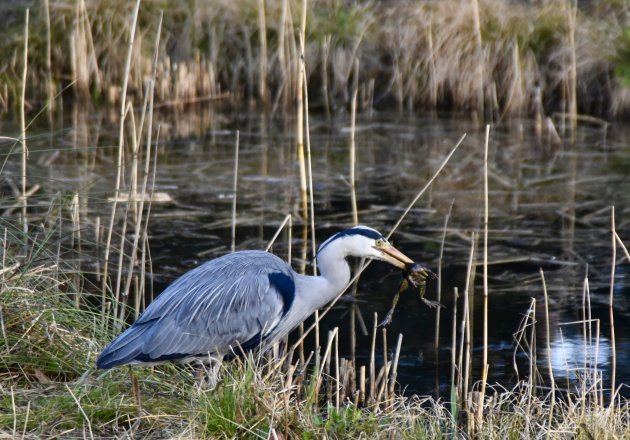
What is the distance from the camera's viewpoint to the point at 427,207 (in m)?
8.86

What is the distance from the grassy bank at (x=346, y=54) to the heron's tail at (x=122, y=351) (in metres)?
8.12

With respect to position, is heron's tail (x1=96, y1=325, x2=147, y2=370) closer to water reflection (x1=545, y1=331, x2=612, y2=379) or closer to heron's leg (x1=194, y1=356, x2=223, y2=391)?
heron's leg (x1=194, y1=356, x2=223, y2=391)

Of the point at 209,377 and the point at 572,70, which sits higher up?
the point at 572,70

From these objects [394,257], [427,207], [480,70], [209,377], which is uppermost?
[480,70]

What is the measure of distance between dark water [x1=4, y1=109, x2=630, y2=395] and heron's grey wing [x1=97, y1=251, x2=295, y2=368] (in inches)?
24.1

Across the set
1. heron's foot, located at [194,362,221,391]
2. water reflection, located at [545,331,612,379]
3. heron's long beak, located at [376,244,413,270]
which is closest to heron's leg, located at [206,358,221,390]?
heron's foot, located at [194,362,221,391]

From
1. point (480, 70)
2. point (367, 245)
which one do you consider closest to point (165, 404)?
point (367, 245)

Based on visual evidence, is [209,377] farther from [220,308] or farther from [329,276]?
[329,276]

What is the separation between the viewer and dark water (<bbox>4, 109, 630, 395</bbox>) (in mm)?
6188

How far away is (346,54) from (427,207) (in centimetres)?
471

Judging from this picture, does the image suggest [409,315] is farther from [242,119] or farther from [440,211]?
[242,119]

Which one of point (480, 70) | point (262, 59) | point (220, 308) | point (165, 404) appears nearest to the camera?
point (165, 404)

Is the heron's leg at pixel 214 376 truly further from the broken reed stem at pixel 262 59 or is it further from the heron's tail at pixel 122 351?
the broken reed stem at pixel 262 59

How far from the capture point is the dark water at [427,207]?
6.19 meters
